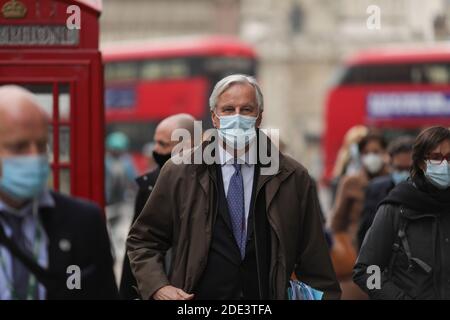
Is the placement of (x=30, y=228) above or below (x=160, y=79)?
above

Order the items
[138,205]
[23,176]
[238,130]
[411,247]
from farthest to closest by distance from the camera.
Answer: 1. [138,205]
2. [411,247]
3. [238,130]
4. [23,176]

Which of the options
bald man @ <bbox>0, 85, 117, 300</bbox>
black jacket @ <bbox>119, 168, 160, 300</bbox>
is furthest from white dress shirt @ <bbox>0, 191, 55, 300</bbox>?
black jacket @ <bbox>119, 168, 160, 300</bbox>

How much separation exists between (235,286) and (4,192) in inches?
50.1

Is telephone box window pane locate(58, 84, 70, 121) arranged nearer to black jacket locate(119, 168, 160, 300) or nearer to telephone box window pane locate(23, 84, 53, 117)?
telephone box window pane locate(23, 84, 53, 117)

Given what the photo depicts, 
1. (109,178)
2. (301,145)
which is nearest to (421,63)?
(109,178)

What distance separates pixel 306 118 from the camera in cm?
7212

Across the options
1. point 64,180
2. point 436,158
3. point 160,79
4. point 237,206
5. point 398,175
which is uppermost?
point 436,158

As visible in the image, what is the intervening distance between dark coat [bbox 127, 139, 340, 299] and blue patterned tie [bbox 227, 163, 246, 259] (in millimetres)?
57

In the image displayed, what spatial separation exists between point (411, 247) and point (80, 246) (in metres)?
1.77

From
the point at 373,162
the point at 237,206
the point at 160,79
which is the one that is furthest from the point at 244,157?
the point at 160,79

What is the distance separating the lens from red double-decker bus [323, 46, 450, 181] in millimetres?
25328

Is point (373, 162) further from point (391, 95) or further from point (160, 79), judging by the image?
point (160, 79)

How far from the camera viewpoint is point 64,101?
6.03m
